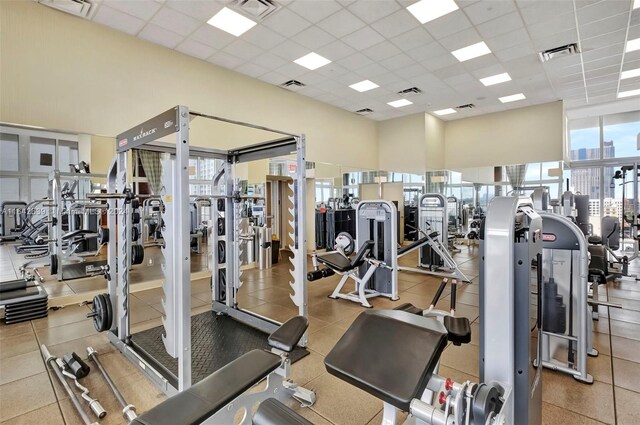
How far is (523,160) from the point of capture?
29.1 ft

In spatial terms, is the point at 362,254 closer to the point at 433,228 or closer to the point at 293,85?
the point at 433,228

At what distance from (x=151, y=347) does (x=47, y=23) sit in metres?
4.46

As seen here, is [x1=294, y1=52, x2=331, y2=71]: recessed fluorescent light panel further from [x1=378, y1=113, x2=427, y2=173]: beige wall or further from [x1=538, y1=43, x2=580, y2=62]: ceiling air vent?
[x1=378, y1=113, x2=427, y2=173]: beige wall

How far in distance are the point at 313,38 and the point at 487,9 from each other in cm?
253

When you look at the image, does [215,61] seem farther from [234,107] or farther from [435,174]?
[435,174]

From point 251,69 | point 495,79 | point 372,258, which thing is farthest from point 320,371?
point 495,79

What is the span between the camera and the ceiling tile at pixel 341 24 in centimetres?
449

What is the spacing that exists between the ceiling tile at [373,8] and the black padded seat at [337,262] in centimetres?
338

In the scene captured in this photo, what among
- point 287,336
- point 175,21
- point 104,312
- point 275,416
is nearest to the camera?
point 275,416

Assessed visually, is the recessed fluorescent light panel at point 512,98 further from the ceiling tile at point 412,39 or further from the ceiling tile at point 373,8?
the ceiling tile at point 373,8

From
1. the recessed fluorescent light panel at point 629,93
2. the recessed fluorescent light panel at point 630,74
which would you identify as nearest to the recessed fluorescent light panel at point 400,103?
the recessed fluorescent light panel at point 630,74

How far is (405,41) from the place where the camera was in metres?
5.27

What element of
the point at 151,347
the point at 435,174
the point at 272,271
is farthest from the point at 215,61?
the point at 435,174

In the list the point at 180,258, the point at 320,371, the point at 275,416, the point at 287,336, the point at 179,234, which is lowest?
the point at 320,371
